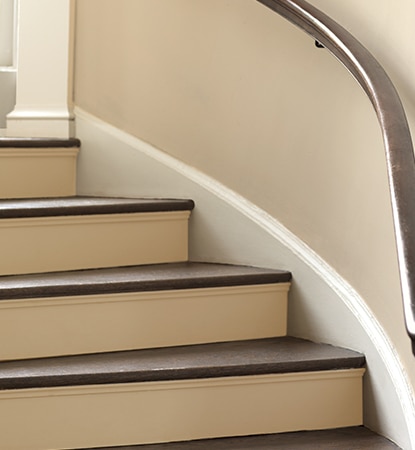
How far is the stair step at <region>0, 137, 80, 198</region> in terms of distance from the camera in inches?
128

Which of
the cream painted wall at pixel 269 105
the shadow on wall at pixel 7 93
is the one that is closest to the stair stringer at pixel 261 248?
the cream painted wall at pixel 269 105

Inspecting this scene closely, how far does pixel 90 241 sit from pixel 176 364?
0.63 m

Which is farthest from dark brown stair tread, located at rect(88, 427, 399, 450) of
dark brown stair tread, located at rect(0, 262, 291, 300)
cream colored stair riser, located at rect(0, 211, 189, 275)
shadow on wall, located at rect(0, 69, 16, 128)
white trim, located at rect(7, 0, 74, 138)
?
shadow on wall, located at rect(0, 69, 16, 128)

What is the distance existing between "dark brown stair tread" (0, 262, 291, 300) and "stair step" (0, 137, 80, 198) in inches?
21.5

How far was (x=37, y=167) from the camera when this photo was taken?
131 inches

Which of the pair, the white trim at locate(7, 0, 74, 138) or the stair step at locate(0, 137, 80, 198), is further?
Answer: the white trim at locate(7, 0, 74, 138)

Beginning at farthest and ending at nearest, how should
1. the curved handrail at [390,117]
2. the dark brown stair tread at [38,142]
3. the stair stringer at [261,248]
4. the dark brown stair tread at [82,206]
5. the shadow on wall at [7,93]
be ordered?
the shadow on wall at [7,93], the dark brown stair tread at [38,142], the dark brown stair tread at [82,206], the stair stringer at [261,248], the curved handrail at [390,117]

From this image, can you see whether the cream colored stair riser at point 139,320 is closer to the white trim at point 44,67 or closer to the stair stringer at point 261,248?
the stair stringer at point 261,248

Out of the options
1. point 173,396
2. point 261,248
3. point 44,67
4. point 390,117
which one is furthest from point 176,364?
Result: point 44,67

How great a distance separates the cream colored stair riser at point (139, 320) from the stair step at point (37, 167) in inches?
31.1

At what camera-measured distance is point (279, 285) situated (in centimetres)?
286

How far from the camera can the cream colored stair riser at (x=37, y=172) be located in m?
3.26

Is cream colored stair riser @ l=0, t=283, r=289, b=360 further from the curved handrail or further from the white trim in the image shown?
the white trim

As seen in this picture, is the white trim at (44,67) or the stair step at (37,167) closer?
the stair step at (37,167)
